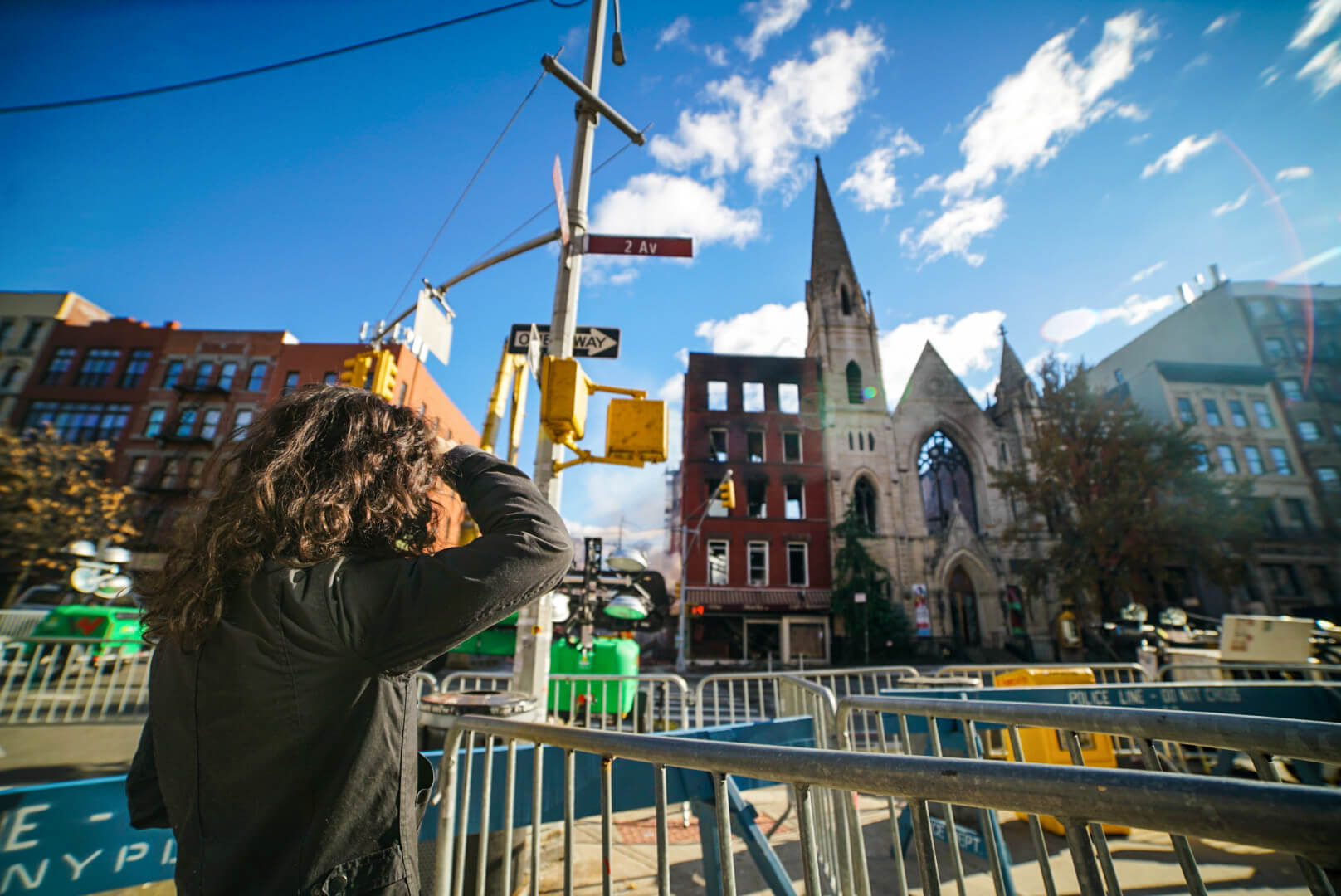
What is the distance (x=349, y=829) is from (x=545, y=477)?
3.49 m

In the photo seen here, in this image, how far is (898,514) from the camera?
26500 millimetres

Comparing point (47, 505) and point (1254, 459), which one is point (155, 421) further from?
point (1254, 459)

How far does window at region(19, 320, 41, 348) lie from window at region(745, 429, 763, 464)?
139 ft

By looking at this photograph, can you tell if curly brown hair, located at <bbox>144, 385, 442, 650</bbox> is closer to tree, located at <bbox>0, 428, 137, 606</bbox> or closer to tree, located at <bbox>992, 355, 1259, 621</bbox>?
tree, located at <bbox>992, 355, 1259, 621</bbox>

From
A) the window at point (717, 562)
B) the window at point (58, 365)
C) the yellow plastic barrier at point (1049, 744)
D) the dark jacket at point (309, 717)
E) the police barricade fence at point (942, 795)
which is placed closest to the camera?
the police barricade fence at point (942, 795)

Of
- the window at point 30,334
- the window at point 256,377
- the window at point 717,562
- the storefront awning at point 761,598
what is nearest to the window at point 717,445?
the window at point 717,562

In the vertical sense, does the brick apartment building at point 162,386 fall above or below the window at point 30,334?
below

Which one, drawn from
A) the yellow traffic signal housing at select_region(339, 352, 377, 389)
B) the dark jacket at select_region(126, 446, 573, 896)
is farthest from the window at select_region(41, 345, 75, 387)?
the dark jacket at select_region(126, 446, 573, 896)

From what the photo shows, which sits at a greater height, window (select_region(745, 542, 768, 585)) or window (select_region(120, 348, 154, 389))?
window (select_region(120, 348, 154, 389))

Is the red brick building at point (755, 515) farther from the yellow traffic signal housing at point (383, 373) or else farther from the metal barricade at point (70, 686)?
the yellow traffic signal housing at point (383, 373)

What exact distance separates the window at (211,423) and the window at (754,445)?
28632mm

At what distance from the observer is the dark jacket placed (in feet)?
3.57

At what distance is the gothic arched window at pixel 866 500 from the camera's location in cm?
2672

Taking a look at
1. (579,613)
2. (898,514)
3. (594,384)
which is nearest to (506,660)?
(579,613)
